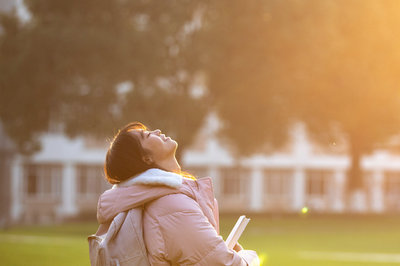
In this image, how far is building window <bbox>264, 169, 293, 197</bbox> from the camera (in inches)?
2383

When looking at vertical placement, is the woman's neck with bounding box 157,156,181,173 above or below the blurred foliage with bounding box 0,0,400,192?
below

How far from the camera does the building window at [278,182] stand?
60531 millimetres

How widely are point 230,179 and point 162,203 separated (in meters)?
55.6

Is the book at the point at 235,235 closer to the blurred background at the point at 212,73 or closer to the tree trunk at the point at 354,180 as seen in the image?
the blurred background at the point at 212,73

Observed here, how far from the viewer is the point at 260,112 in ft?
82.9

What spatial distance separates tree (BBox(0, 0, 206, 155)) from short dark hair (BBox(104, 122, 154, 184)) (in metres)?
19.5

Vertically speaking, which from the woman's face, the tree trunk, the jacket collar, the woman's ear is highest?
the woman's face

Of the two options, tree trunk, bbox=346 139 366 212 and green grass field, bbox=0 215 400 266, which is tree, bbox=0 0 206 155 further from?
tree trunk, bbox=346 139 366 212

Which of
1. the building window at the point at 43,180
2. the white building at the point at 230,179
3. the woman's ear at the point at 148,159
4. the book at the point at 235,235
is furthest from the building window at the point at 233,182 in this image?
the woman's ear at the point at 148,159

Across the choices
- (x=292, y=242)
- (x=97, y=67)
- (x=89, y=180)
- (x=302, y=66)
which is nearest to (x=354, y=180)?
(x=292, y=242)

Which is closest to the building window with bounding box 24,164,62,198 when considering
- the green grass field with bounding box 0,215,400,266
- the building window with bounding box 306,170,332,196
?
the green grass field with bounding box 0,215,400,266

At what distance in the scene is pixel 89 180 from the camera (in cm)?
5375

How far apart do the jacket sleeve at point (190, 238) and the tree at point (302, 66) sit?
1986 centimetres

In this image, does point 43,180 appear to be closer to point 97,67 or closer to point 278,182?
point 278,182
